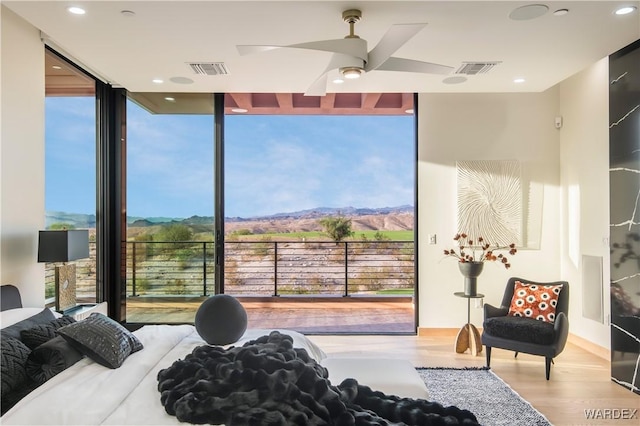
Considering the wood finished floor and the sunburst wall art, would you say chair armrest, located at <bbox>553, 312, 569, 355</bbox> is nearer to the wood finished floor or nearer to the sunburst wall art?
the wood finished floor

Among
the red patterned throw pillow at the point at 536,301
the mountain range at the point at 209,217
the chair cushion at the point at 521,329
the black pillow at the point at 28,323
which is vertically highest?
the mountain range at the point at 209,217

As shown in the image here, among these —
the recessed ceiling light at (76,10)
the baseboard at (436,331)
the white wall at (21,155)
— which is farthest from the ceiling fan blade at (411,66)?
the baseboard at (436,331)

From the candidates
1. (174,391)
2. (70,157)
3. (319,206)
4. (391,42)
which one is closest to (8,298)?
(174,391)

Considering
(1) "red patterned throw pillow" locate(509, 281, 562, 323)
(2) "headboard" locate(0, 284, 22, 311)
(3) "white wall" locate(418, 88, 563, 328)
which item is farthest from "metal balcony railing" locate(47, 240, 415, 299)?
(2) "headboard" locate(0, 284, 22, 311)

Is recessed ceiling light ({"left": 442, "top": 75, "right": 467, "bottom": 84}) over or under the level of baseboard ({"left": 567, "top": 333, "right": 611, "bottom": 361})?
over

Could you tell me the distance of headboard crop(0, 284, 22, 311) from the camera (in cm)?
280

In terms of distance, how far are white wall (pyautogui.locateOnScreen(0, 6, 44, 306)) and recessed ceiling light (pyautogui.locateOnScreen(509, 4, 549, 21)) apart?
3.61 m

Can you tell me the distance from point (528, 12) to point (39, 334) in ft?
11.8

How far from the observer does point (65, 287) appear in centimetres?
364

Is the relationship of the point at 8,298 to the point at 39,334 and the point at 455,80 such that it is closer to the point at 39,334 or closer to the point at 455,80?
the point at 39,334

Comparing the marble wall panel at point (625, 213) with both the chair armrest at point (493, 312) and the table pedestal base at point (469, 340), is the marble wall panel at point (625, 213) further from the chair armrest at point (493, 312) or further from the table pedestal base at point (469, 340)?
the table pedestal base at point (469, 340)

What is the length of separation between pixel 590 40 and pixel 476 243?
2444 mm

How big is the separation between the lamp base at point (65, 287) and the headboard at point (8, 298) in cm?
61

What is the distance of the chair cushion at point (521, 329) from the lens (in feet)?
12.3
